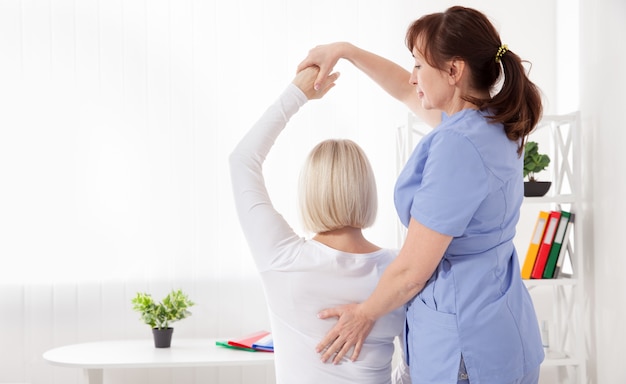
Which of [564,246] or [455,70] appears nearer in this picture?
[455,70]

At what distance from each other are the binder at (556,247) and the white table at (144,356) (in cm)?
111

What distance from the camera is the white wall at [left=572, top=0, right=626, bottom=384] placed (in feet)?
8.04

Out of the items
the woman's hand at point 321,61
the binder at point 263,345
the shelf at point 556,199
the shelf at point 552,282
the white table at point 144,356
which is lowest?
the white table at point 144,356

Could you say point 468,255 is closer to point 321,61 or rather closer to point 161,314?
point 321,61

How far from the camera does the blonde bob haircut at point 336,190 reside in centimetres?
144

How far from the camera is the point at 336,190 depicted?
4.72 ft

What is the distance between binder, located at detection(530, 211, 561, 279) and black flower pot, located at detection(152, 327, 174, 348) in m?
1.43

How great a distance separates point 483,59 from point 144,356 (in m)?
1.83

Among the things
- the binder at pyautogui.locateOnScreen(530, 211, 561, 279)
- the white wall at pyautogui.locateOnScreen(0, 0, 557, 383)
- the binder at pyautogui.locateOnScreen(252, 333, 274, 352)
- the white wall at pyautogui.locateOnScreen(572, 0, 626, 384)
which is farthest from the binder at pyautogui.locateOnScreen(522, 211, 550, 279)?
the binder at pyautogui.locateOnScreen(252, 333, 274, 352)

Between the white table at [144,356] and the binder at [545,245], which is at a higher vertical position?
the binder at [545,245]

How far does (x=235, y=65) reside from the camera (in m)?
3.31

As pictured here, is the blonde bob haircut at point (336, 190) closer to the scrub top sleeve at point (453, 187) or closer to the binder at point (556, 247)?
the scrub top sleeve at point (453, 187)

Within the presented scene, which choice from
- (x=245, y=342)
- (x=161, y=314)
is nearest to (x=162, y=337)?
(x=161, y=314)

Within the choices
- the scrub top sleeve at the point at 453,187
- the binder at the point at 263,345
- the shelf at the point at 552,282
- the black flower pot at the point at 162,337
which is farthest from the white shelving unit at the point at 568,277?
the scrub top sleeve at the point at 453,187
